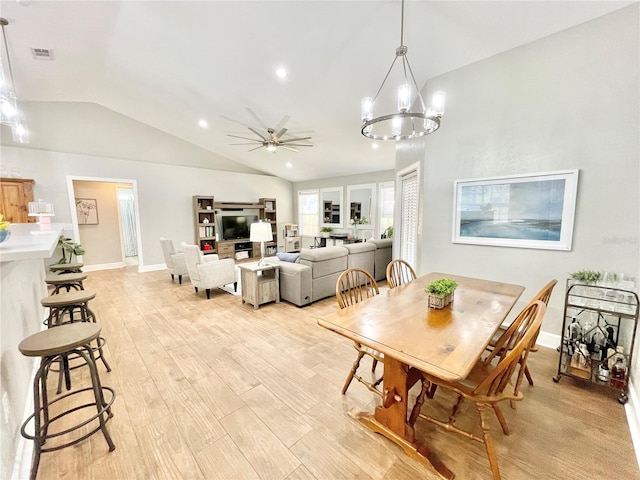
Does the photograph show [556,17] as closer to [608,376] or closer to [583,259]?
[583,259]

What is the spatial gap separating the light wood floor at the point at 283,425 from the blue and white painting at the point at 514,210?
49.5 inches

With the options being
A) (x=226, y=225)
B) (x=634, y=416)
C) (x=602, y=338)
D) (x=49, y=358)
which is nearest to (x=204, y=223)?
(x=226, y=225)

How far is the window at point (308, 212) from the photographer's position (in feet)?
29.4

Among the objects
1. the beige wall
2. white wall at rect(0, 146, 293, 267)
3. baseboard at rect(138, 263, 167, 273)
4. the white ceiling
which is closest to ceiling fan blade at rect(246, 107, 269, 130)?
the white ceiling

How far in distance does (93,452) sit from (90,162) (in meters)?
6.35

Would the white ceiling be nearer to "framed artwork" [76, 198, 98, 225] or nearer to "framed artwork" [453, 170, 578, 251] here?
"framed artwork" [453, 170, 578, 251]

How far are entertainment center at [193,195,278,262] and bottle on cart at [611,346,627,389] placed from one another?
763 centimetres

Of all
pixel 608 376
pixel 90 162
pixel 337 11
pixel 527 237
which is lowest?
pixel 608 376

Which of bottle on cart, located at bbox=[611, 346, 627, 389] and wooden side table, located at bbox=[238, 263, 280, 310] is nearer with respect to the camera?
bottle on cart, located at bbox=[611, 346, 627, 389]

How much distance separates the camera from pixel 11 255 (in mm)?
1058

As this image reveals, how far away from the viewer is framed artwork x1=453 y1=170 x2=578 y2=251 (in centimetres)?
249

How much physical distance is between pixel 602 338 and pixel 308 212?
7849mm

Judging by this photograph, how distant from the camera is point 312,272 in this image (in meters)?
3.93

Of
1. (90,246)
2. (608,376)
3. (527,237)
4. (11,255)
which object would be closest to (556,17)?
→ (527,237)
